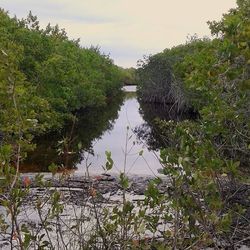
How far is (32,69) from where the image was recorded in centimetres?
3294

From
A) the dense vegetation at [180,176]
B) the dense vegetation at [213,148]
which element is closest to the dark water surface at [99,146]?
the dense vegetation at [180,176]

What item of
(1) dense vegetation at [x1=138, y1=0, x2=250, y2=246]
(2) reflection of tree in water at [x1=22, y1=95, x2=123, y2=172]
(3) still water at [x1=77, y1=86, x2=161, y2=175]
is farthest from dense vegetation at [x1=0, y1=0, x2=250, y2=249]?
(3) still water at [x1=77, y1=86, x2=161, y2=175]

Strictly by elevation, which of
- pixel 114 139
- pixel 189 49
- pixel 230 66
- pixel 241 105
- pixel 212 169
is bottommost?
pixel 114 139

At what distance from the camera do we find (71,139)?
701 inches

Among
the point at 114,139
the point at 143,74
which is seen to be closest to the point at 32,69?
the point at 114,139

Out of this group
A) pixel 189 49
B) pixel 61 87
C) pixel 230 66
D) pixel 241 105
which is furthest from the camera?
pixel 189 49

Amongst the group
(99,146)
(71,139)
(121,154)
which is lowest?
(121,154)

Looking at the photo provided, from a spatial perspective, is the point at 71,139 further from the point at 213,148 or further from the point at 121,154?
the point at 213,148

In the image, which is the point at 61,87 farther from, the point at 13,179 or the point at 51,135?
the point at 13,179

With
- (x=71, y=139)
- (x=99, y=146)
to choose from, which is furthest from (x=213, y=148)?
(x=99, y=146)

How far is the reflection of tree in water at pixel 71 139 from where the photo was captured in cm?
2286

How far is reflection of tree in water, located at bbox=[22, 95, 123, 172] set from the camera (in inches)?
900

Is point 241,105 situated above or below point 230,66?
below

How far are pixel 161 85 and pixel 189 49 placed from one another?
7.12 meters
